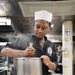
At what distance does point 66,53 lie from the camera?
408cm

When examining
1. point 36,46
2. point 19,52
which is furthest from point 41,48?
point 19,52

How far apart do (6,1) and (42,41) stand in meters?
1.94

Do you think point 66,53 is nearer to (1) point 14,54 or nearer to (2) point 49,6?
(2) point 49,6

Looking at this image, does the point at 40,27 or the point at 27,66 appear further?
the point at 40,27

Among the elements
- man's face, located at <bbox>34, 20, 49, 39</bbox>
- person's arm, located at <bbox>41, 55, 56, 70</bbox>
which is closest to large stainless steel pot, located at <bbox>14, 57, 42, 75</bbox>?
person's arm, located at <bbox>41, 55, 56, 70</bbox>

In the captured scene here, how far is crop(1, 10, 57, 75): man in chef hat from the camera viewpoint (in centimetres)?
81

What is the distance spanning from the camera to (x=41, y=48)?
3.02 ft

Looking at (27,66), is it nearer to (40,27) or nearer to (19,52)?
(19,52)

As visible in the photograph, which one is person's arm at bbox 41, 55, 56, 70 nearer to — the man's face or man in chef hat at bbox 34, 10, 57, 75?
man in chef hat at bbox 34, 10, 57, 75

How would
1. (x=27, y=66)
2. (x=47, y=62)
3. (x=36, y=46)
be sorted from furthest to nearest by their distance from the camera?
(x=36, y=46) < (x=47, y=62) < (x=27, y=66)

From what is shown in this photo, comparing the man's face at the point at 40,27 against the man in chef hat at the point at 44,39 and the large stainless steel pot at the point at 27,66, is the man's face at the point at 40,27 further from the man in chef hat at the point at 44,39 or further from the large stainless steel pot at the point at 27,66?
the large stainless steel pot at the point at 27,66

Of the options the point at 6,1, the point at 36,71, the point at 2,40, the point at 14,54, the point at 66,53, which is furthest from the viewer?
the point at 2,40

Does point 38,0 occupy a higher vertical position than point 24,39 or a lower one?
higher

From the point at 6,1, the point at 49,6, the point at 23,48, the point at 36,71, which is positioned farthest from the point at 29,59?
the point at 6,1
